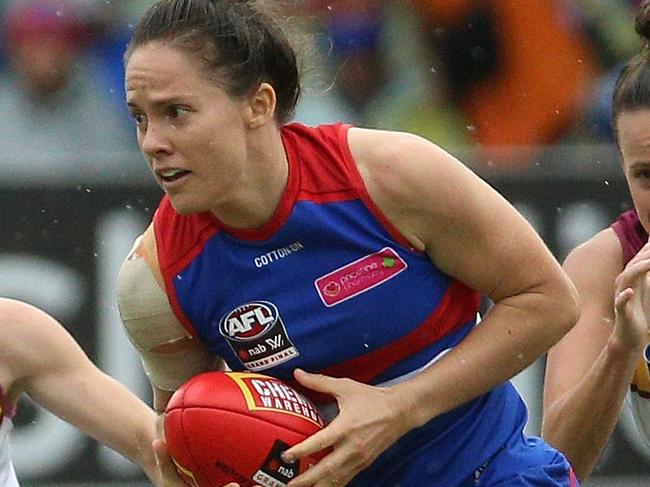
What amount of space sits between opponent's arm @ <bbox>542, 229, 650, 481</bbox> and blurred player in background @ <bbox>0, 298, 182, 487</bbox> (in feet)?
3.54

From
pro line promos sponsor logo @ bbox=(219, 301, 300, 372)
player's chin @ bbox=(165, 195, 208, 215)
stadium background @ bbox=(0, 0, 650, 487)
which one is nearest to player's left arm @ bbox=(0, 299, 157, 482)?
pro line promos sponsor logo @ bbox=(219, 301, 300, 372)

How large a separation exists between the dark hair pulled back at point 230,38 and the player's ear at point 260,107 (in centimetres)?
2

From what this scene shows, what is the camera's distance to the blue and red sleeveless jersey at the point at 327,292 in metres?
3.47

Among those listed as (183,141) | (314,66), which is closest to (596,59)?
(314,66)

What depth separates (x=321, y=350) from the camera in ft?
11.5

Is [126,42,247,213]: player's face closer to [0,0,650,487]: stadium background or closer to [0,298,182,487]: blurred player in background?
[0,298,182,487]: blurred player in background

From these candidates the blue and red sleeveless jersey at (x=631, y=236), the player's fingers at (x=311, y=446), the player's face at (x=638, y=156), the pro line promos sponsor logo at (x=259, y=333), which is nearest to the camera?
the player's fingers at (x=311, y=446)

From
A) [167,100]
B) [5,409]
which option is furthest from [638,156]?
[5,409]

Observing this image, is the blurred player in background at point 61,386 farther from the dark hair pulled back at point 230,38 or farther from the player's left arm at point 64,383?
the dark hair pulled back at point 230,38

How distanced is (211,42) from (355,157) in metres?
0.39

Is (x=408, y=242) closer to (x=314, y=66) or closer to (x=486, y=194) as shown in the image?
(x=486, y=194)

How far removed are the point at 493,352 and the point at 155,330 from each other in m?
0.75

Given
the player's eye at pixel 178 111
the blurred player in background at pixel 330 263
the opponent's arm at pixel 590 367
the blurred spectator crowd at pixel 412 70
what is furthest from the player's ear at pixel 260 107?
the blurred spectator crowd at pixel 412 70

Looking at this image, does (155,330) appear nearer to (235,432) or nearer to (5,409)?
(235,432)
